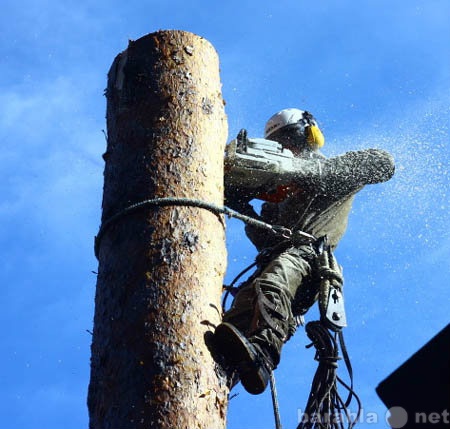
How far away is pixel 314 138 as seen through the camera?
8.44 metres

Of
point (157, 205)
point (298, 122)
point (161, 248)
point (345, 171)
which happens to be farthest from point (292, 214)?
point (161, 248)

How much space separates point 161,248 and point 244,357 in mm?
690

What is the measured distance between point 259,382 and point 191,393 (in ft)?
2.77

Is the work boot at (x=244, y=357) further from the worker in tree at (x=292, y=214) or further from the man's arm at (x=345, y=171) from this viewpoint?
the man's arm at (x=345, y=171)

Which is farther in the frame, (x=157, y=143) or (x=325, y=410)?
(x=325, y=410)

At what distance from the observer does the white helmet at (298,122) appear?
845cm

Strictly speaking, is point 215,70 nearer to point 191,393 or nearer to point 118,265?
point 118,265

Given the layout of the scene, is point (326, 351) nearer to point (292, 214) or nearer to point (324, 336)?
point (324, 336)

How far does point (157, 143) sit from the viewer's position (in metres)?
5.68

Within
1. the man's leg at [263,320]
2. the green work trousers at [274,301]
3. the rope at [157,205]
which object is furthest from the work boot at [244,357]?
the rope at [157,205]

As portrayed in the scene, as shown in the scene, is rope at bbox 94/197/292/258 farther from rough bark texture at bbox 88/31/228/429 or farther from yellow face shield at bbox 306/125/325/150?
yellow face shield at bbox 306/125/325/150

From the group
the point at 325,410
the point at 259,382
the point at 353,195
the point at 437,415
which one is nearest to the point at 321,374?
the point at 325,410

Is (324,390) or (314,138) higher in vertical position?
(314,138)

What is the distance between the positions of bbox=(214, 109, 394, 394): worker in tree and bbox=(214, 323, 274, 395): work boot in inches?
17.7
